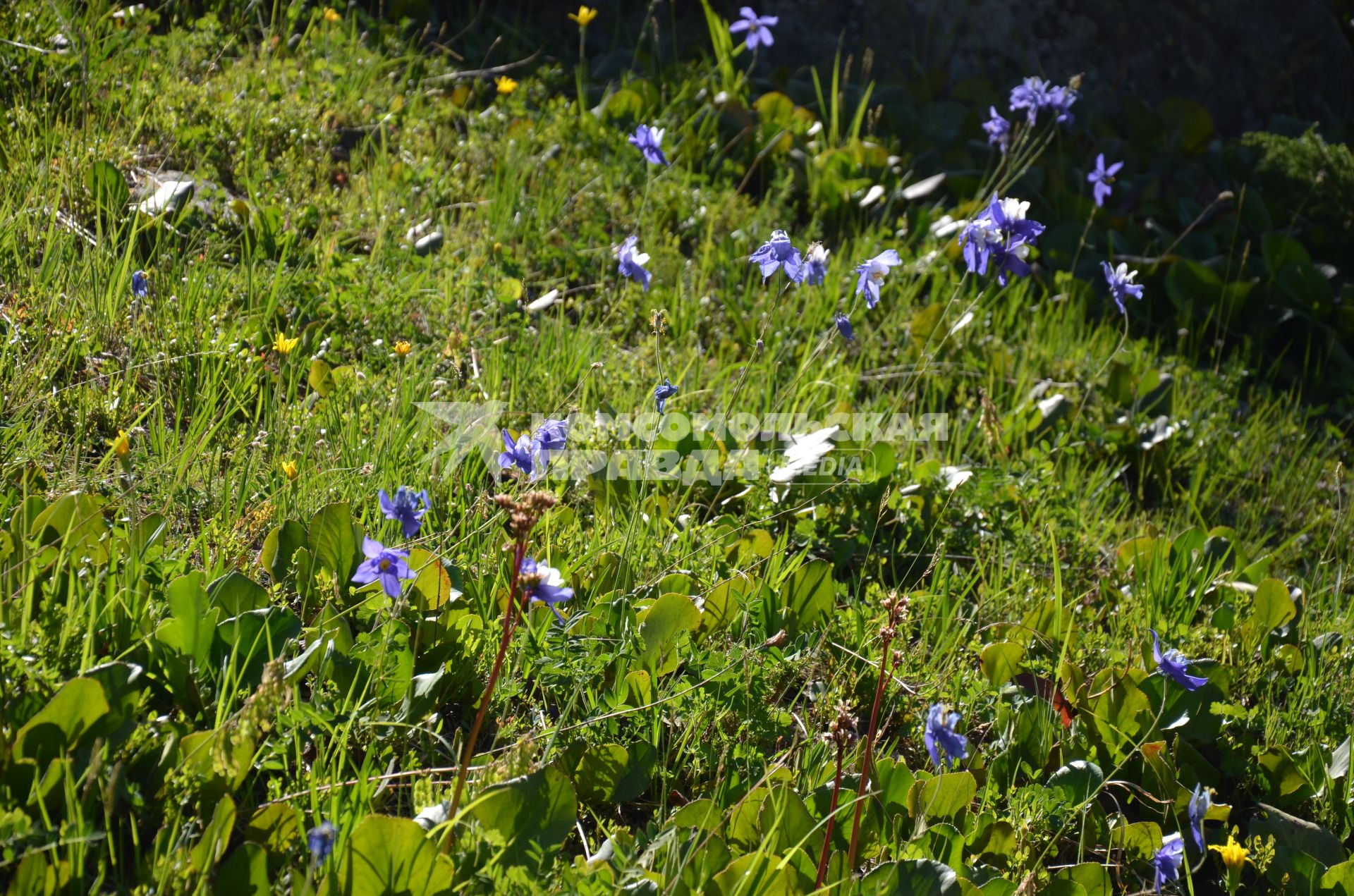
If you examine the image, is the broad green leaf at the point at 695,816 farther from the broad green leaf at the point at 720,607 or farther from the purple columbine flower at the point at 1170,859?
the purple columbine flower at the point at 1170,859

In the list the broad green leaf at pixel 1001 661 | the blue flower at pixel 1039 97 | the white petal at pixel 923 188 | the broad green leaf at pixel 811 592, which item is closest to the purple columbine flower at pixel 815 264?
the broad green leaf at pixel 811 592

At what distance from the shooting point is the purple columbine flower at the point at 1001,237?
2.11m

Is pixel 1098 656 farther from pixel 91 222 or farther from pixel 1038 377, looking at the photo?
pixel 91 222

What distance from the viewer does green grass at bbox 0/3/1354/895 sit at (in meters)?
1.37

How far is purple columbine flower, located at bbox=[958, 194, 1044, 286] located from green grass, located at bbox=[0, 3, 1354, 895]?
352 mm

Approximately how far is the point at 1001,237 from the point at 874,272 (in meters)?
0.29

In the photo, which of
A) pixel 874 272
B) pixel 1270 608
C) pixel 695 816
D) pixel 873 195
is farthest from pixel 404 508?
pixel 873 195

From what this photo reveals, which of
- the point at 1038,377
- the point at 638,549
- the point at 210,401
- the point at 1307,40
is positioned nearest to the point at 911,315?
the point at 1038,377

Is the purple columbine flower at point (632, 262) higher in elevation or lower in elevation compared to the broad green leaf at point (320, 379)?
higher

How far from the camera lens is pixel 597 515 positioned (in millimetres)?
2133

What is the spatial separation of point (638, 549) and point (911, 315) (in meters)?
1.58

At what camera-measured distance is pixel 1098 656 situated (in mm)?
2129

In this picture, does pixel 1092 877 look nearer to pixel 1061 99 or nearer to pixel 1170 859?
pixel 1170 859

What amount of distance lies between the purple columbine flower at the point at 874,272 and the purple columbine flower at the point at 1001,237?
16cm
